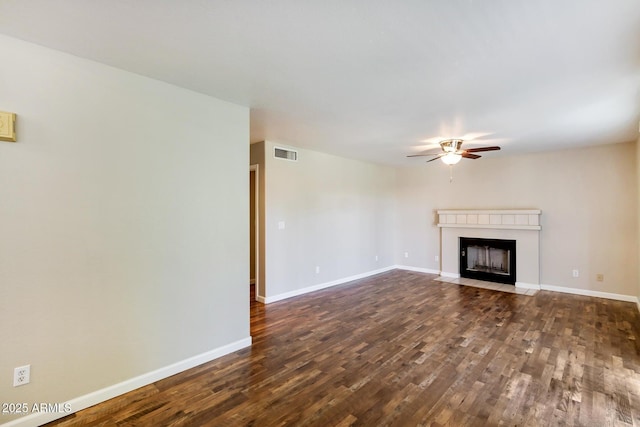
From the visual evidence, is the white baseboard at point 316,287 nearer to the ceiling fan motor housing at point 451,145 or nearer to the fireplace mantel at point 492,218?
the fireplace mantel at point 492,218

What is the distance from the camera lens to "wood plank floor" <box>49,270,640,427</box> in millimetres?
2033

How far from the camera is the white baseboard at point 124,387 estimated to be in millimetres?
1916

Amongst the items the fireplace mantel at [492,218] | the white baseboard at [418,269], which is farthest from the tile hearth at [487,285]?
the fireplace mantel at [492,218]

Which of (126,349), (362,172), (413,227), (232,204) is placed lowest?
(126,349)

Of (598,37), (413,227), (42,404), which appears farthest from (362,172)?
(42,404)

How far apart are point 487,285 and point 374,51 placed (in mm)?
5200

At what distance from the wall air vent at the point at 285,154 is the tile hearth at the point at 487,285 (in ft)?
12.5

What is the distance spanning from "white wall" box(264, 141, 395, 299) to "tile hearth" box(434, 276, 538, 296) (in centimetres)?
148

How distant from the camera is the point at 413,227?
23.0 ft

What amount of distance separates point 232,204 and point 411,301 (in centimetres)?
321

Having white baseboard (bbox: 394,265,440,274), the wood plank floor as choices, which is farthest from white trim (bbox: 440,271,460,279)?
the wood plank floor

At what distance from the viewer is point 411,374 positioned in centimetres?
256

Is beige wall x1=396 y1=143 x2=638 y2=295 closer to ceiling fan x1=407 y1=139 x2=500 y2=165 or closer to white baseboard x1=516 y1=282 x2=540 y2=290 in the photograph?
white baseboard x1=516 y1=282 x2=540 y2=290

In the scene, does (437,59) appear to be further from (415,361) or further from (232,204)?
(415,361)
